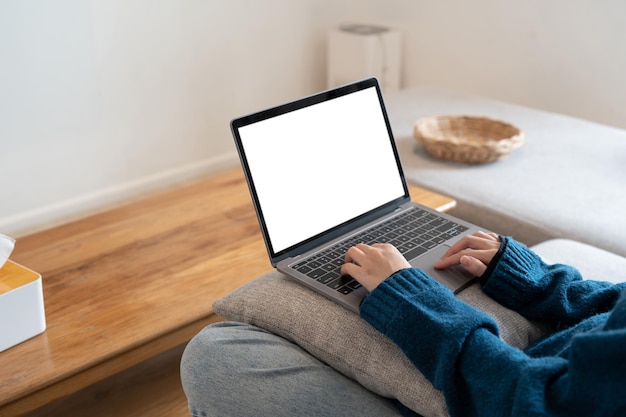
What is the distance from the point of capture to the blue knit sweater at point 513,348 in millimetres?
797

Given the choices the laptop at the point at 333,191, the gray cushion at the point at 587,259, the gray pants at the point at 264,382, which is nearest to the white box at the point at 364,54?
the gray cushion at the point at 587,259

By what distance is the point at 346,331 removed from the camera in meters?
1.05

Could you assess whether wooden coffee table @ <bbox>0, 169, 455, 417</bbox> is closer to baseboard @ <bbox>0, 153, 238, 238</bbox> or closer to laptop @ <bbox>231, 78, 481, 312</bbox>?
laptop @ <bbox>231, 78, 481, 312</bbox>

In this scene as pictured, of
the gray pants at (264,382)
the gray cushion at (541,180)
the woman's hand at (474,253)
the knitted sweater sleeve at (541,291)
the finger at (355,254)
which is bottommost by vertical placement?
the gray cushion at (541,180)

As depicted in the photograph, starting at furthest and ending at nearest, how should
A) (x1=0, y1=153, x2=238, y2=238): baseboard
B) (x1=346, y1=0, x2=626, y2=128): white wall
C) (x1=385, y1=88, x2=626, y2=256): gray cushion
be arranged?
(x1=346, y1=0, x2=626, y2=128): white wall < (x1=0, y1=153, x2=238, y2=238): baseboard < (x1=385, y1=88, x2=626, y2=256): gray cushion

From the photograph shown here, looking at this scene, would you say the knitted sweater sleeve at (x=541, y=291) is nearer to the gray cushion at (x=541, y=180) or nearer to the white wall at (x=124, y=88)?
the gray cushion at (x=541, y=180)

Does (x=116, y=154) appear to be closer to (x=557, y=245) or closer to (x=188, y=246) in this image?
(x=188, y=246)

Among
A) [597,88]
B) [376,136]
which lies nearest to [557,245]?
[376,136]

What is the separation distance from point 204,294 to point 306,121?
16.4 inches

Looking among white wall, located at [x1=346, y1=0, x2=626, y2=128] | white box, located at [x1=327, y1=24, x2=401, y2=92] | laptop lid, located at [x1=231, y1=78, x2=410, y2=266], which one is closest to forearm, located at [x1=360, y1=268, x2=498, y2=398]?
laptop lid, located at [x1=231, y1=78, x2=410, y2=266]

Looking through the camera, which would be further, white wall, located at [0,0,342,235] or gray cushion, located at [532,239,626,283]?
white wall, located at [0,0,342,235]

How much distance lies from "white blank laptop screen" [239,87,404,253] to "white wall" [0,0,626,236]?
67.6 inches

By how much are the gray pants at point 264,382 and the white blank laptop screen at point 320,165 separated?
8.3 inches

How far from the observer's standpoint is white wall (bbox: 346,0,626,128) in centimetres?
313
